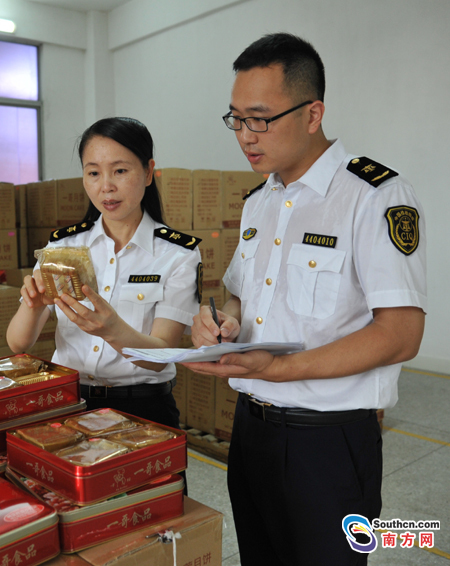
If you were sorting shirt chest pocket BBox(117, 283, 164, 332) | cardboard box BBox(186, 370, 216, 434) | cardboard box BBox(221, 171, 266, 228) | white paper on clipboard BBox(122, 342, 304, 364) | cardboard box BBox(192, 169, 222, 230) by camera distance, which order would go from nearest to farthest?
1. white paper on clipboard BBox(122, 342, 304, 364)
2. shirt chest pocket BBox(117, 283, 164, 332)
3. cardboard box BBox(186, 370, 216, 434)
4. cardboard box BBox(192, 169, 222, 230)
5. cardboard box BBox(221, 171, 266, 228)

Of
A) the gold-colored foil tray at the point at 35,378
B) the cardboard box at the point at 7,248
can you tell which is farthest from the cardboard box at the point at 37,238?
the gold-colored foil tray at the point at 35,378

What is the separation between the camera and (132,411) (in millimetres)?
1505

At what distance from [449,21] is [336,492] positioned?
14.1 feet

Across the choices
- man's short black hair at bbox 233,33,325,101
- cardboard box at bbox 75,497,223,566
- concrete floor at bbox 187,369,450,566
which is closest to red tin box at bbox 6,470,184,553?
cardboard box at bbox 75,497,223,566

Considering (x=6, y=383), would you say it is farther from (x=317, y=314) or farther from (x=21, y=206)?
(x=21, y=206)

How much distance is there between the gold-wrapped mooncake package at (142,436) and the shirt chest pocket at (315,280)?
1.43ft

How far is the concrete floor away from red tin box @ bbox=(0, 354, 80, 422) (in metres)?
1.28

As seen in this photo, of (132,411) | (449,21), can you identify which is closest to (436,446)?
(132,411)

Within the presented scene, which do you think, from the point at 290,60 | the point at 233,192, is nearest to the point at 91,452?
the point at 290,60

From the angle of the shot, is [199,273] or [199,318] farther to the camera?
[199,273]

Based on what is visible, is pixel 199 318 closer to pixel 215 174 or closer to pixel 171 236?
pixel 171 236

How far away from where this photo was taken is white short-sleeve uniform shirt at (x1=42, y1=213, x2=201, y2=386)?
1.50m

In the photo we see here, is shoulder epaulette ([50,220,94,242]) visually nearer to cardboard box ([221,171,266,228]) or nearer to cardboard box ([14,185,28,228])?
cardboard box ([221,171,266,228])

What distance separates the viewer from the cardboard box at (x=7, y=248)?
3898 mm
